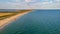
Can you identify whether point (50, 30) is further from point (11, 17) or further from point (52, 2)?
point (11, 17)

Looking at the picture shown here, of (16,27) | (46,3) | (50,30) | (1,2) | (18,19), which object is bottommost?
(50,30)

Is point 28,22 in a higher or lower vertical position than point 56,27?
higher

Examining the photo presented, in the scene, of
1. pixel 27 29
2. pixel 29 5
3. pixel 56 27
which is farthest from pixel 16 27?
pixel 56 27

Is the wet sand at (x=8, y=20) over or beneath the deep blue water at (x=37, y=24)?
over

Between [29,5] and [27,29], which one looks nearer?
[27,29]

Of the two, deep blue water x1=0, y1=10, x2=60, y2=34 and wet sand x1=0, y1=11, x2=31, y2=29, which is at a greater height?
wet sand x1=0, y1=11, x2=31, y2=29

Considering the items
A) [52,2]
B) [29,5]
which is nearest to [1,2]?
[29,5]

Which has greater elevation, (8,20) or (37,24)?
(8,20)
